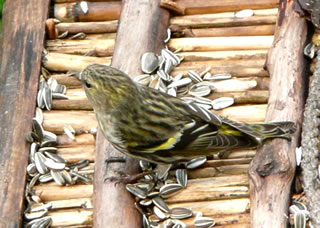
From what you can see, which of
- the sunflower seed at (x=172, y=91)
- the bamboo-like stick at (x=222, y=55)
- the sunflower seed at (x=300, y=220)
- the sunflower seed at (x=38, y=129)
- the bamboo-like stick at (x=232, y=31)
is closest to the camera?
the sunflower seed at (x=300, y=220)

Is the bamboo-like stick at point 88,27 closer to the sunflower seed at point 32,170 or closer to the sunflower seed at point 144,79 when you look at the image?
the sunflower seed at point 144,79

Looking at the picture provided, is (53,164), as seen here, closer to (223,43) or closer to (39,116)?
(39,116)

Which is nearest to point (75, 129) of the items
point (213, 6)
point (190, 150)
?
point (190, 150)

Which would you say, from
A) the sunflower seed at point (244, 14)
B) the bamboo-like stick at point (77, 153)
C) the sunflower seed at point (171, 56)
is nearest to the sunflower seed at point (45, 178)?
the bamboo-like stick at point (77, 153)

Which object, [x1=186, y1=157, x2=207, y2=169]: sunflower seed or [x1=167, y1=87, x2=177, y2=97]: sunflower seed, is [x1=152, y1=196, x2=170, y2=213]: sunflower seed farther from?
[x1=167, y1=87, x2=177, y2=97]: sunflower seed

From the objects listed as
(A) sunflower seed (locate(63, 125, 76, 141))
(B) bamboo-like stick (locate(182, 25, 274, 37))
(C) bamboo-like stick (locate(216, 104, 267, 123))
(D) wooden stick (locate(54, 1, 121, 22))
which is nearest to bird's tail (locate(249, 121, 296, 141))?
(C) bamboo-like stick (locate(216, 104, 267, 123))

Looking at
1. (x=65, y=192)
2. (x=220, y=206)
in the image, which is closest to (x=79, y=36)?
(x=65, y=192)

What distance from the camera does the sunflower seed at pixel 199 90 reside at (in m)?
4.04

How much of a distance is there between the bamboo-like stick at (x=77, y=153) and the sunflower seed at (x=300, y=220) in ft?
3.60

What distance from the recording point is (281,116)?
3.81m

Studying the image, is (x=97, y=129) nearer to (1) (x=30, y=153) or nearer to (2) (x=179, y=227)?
(1) (x=30, y=153)

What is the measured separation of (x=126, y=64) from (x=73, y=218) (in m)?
0.91

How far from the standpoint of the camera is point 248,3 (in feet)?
14.4

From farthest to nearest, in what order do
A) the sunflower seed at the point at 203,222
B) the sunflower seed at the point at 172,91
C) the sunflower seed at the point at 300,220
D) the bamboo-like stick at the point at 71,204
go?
the sunflower seed at the point at 172,91 → the bamboo-like stick at the point at 71,204 → the sunflower seed at the point at 203,222 → the sunflower seed at the point at 300,220
